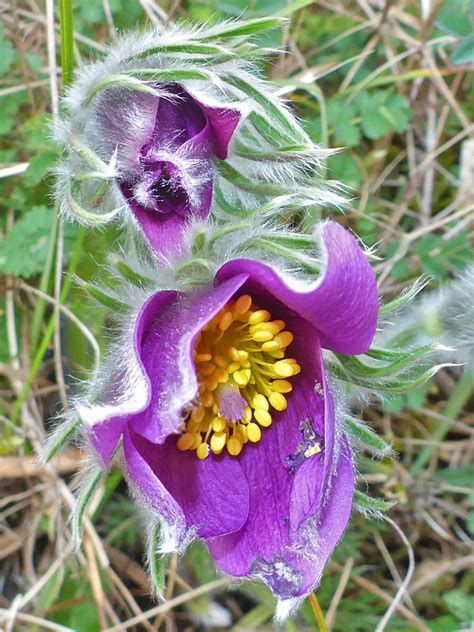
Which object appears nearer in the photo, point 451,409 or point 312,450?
point 312,450

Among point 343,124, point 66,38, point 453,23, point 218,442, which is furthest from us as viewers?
point 343,124

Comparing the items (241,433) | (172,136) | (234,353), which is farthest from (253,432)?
(172,136)

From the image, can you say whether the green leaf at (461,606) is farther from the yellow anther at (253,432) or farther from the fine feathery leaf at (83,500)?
the fine feathery leaf at (83,500)

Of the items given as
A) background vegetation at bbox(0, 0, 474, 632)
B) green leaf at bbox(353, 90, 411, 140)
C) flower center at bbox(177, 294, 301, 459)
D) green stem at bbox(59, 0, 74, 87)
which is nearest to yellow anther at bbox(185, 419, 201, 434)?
flower center at bbox(177, 294, 301, 459)

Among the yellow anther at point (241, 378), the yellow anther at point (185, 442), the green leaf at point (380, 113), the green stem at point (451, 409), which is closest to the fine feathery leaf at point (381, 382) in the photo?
the yellow anther at point (241, 378)

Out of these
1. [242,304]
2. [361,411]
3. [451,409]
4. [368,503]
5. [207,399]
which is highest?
[242,304]

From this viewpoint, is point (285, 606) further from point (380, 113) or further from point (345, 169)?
point (380, 113)

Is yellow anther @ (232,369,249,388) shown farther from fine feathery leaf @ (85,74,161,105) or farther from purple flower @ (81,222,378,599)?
fine feathery leaf @ (85,74,161,105)
